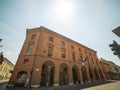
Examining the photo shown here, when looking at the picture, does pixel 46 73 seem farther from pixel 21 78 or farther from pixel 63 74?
pixel 63 74

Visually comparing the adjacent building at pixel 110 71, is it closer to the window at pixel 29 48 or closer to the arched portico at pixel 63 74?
the arched portico at pixel 63 74

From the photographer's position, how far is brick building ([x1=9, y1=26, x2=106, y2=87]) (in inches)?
Answer: 625

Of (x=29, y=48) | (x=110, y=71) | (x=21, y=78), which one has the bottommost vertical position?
(x=21, y=78)

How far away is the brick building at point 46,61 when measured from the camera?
15.9m

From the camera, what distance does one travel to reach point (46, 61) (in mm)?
17953

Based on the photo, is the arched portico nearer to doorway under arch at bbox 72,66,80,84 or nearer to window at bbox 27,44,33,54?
doorway under arch at bbox 72,66,80,84

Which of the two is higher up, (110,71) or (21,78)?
(110,71)

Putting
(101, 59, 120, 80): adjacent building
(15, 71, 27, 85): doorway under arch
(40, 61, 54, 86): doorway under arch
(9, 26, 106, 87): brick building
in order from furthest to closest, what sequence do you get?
(101, 59, 120, 80): adjacent building < (40, 61, 54, 86): doorway under arch < (9, 26, 106, 87): brick building < (15, 71, 27, 85): doorway under arch

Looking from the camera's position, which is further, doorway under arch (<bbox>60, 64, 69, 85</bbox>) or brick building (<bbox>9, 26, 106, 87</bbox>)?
doorway under arch (<bbox>60, 64, 69, 85</bbox>)

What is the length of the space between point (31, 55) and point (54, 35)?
30.0 feet

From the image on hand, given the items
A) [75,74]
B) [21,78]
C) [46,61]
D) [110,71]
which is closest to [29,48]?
[46,61]

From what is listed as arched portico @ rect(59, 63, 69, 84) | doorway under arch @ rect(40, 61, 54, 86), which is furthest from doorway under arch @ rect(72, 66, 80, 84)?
doorway under arch @ rect(40, 61, 54, 86)

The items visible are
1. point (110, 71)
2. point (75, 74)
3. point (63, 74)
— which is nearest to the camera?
point (63, 74)

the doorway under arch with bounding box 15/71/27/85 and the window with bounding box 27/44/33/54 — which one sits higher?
the window with bounding box 27/44/33/54
